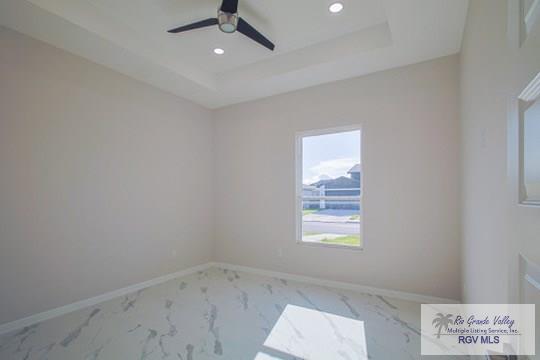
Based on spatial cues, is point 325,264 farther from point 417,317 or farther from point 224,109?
point 224,109

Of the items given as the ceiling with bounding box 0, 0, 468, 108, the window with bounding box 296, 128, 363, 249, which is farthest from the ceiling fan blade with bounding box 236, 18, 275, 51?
the window with bounding box 296, 128, 363, 249

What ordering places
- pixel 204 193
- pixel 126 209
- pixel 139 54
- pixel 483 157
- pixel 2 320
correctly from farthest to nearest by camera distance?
pixel 204 193 < pixel 126 209 < pixel 139 54 < pixel 2 320 < pixel 483 157

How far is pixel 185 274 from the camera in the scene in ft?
14.4

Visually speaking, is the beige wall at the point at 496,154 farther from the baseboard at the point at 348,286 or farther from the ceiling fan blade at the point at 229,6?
the ceiling fan blade at the point at 229,6

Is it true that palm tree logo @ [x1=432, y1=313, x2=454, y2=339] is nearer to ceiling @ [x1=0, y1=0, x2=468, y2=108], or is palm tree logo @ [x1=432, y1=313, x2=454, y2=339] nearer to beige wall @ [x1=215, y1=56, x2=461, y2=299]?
beige wall @ [x1=215, y1=56, x2=461, y2=299]

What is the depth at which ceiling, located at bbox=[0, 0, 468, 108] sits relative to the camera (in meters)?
2.53

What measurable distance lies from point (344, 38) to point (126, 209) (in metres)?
3.54

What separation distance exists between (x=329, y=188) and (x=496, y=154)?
263 cm

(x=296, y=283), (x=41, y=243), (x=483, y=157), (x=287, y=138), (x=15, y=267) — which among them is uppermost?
(x=287, y=138)

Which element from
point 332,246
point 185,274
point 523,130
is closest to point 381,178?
point 332,246

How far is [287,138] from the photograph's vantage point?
4262 millimetres

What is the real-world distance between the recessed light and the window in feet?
5.09

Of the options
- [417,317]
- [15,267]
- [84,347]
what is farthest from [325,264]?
[15,267]

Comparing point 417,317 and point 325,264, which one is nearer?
point 417,317
